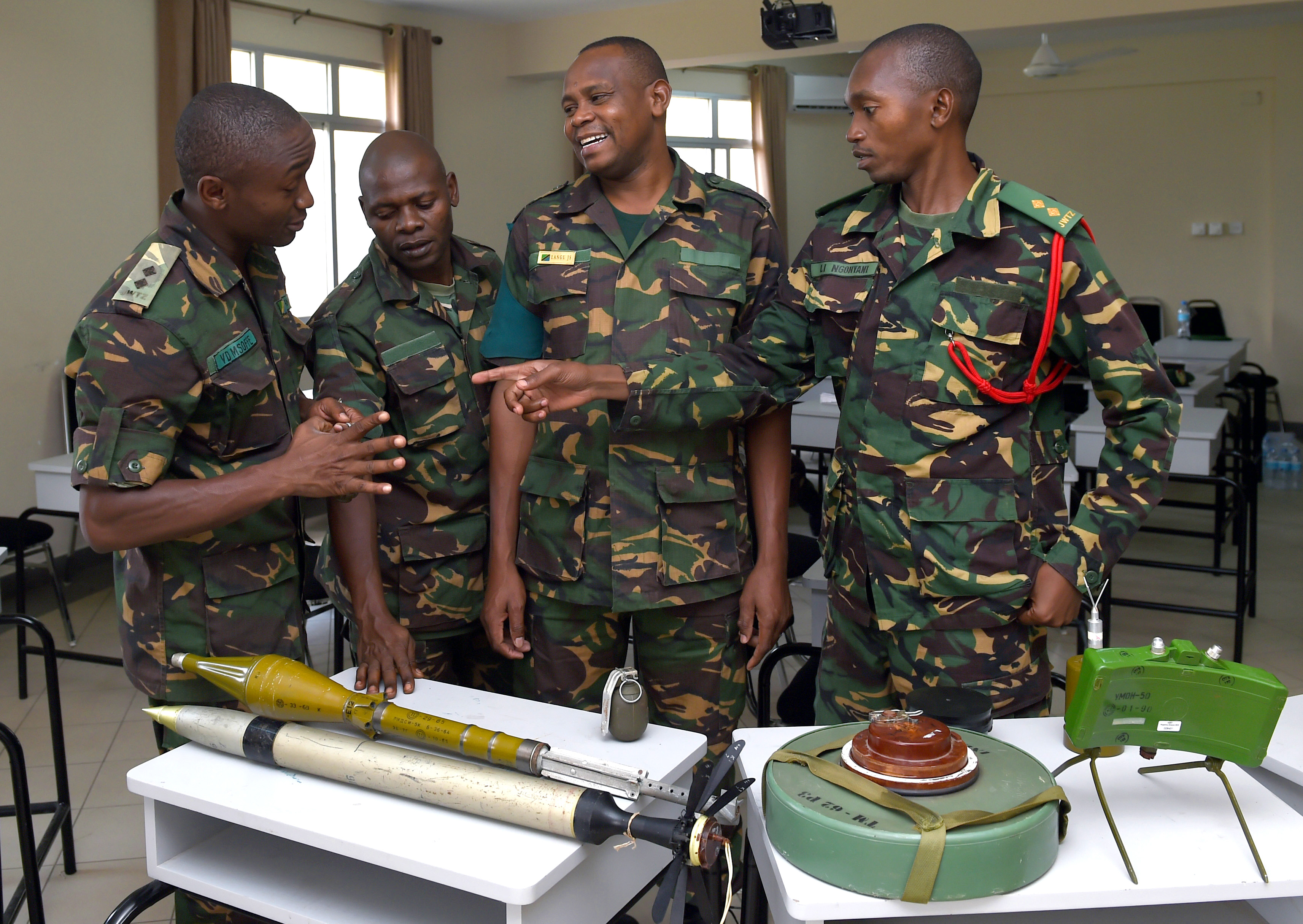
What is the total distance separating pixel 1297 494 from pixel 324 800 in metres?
7.81

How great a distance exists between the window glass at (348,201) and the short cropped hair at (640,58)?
19.9 ft

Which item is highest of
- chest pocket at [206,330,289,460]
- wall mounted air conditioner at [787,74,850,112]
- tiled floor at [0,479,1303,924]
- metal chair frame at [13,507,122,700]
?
wall mounted air conditioner at [787,74,850,112]

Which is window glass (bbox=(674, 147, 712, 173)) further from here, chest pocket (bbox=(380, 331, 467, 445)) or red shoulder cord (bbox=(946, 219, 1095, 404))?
red shoulder cord (bbox=(946, 219, 1095, 404))

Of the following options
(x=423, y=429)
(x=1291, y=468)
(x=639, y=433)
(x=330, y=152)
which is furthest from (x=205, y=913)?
(x=1291, y=468)

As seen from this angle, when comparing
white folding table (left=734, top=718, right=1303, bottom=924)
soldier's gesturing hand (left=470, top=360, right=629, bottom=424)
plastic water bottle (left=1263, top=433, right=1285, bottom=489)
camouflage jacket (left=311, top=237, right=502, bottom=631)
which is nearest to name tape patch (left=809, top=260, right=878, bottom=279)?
soldier's gesturing hand (left=470, top=360, right=629, bottom=424)

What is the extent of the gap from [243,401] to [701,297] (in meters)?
0.88

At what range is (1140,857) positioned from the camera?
→ 4.20ft

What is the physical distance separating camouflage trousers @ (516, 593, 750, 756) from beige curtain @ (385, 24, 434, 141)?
6.52 meters

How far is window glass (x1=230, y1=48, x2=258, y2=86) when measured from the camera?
7004mm

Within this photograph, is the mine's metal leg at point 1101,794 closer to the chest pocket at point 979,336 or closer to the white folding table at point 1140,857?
the white folding table at point 1140,857

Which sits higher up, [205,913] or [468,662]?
[468,662]

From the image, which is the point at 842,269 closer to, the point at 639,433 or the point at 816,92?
the point at 639,433

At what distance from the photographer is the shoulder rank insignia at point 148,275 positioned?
67.3 inches

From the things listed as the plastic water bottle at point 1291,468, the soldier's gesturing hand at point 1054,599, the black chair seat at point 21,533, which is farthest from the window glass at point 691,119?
the soldier's gesturing hand at point 1054,599
